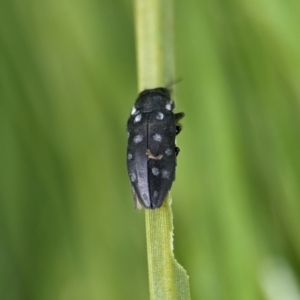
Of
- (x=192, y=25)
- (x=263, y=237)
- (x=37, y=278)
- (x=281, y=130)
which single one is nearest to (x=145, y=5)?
(x=192, y=25)

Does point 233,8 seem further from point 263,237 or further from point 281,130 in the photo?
point 263,237

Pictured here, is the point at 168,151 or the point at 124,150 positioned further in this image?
the point at 124,150

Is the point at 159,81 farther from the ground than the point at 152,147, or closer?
farther from the ground

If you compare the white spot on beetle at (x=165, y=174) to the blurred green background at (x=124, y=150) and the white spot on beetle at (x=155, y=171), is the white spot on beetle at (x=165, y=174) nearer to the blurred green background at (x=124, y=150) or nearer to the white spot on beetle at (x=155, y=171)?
the white spot on beetle at (x=155, y=171)

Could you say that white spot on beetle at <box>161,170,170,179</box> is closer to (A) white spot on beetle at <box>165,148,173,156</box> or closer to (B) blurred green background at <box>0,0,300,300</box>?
(A) white spot on beetle at <box>165,148,173,156</box>

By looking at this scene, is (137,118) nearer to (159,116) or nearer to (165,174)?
(159,116)

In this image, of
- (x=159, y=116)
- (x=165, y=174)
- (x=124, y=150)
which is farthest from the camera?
(x=124, y=150)

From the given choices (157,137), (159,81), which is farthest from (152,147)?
(159,81)
